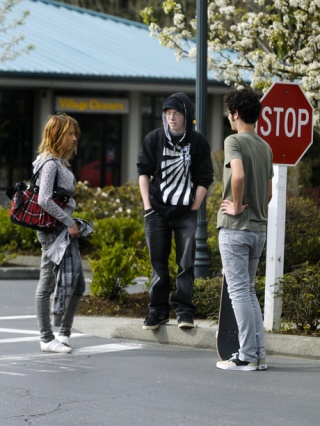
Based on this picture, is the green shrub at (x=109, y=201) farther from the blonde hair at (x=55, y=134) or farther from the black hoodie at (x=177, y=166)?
the blonde hair at (x=55, y=134)

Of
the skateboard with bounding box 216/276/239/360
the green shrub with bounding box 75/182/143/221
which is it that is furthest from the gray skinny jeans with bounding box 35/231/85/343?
the green shrub with bounding box 75/182/143/221

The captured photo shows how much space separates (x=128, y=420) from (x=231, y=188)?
2410 mm

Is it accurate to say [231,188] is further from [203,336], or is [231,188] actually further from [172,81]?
[172,81]

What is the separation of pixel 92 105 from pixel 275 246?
920 inches

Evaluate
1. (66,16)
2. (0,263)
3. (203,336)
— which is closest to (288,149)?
(203,336)

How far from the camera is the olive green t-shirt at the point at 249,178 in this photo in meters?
8.73

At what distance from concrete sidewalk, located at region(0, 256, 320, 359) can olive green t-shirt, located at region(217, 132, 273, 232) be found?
114 cm

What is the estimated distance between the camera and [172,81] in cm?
3092

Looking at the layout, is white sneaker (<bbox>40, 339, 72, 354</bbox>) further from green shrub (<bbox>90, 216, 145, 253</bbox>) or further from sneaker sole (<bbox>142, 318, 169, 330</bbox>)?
green shrub (<bbox>90, 216, 145, 253</bbox>)

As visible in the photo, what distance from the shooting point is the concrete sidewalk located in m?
9.45

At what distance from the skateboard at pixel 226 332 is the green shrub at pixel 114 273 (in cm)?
293

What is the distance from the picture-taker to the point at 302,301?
32.4 feet

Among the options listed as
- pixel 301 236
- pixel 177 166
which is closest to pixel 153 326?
pixel 177 166

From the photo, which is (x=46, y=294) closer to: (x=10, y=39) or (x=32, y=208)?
(x=32, y=208)
